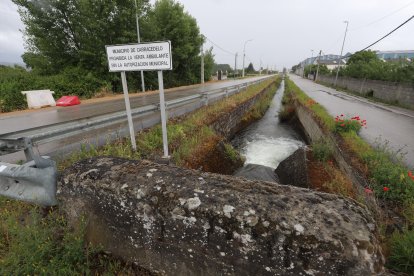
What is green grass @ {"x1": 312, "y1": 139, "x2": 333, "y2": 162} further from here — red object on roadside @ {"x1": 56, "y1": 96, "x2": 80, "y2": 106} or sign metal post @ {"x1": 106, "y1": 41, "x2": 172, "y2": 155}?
red object on roadside @ {"x1": 56, "y1": 96, "x2": 80, "y2": 106}

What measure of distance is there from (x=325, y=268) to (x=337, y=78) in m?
41.5

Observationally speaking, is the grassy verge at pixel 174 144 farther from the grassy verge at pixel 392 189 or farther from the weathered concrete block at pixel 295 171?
the grassy verge at pixel 392 189

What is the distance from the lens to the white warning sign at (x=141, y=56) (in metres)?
3.48

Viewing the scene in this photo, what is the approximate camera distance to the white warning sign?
348 centimetres

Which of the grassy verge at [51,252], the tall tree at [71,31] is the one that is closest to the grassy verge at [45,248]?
the grassy verge at [51,252]

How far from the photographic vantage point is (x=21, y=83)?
13195 mm

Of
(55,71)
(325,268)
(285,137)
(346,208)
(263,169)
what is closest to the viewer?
(325,268)

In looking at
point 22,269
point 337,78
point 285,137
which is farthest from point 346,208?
point 337,78

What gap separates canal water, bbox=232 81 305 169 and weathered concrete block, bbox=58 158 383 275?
5.94 m

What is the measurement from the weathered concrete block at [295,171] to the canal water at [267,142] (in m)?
1.66

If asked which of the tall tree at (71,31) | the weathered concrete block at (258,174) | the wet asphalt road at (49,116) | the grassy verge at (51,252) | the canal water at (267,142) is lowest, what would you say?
the canal water at (267,142)

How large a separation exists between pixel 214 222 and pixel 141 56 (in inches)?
118

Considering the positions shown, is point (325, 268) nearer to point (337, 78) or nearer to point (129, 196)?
point (129, 196)

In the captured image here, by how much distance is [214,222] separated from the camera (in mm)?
1689
